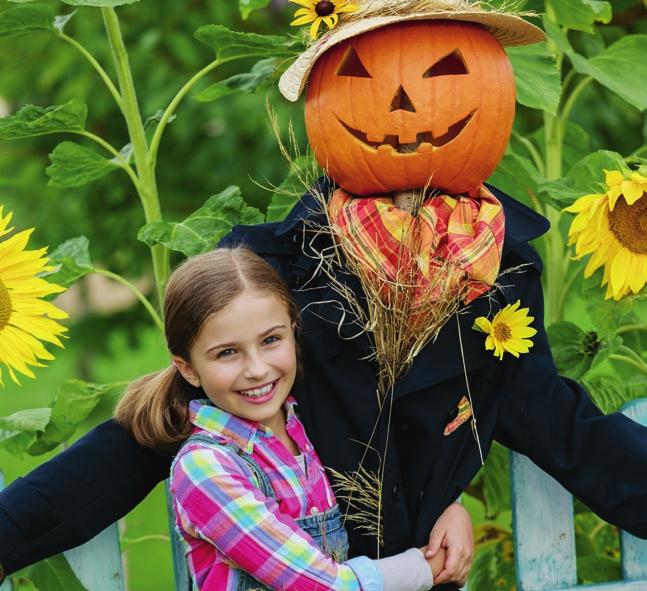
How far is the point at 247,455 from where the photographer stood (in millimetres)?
2027

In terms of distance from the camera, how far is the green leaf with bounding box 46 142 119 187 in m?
2.57

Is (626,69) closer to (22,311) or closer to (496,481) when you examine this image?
(496,481)

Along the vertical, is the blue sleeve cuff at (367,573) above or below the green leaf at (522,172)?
below

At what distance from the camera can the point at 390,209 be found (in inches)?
81.4

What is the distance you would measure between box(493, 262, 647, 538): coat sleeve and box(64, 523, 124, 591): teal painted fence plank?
0.80 m

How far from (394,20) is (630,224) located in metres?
0.60

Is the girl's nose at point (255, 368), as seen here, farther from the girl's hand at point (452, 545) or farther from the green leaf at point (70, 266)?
the green leaf at point (70, 266)

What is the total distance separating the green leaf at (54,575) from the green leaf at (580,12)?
1569mm

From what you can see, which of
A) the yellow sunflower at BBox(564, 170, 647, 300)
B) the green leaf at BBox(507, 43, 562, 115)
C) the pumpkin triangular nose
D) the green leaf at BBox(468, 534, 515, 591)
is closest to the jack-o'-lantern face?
the pumpkin triangular nose

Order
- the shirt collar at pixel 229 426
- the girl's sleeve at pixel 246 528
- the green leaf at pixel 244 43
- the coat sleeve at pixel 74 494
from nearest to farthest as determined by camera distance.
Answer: the girl's sleeve at pixel 246 528 → the shirt collar at pixel 229 426 → the coat sleeve at pixel 74 494 → the green leaf at pixel 244 43

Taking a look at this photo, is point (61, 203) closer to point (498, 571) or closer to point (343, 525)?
point (498, 571)

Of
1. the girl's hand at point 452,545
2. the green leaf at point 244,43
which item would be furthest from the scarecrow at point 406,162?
the green leaf at point 244,43

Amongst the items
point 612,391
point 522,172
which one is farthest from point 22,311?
Answer: point 612,391

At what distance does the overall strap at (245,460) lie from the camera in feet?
6.56
